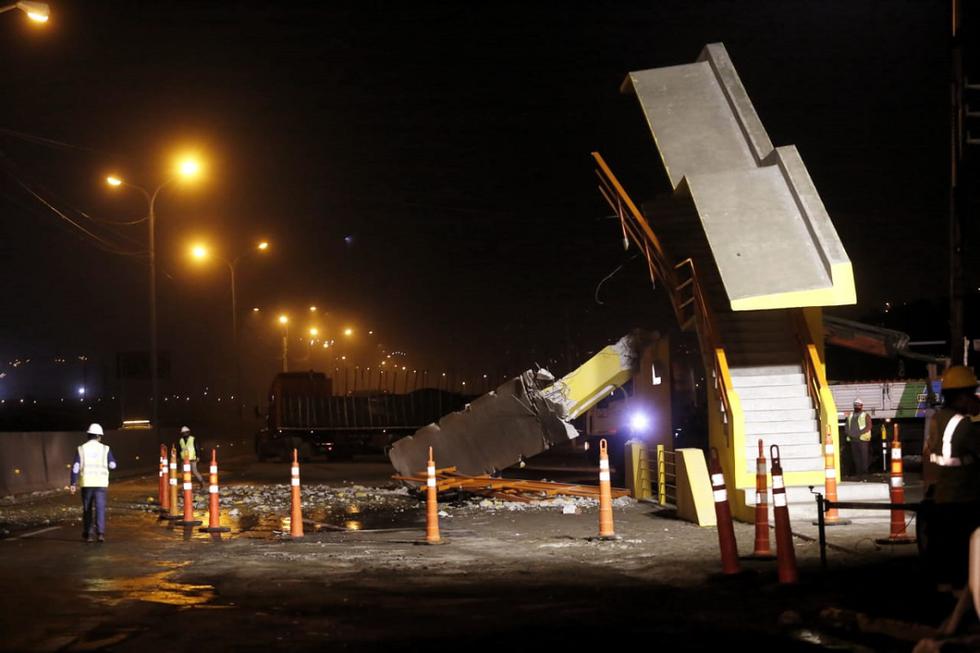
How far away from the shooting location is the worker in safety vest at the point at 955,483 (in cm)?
879

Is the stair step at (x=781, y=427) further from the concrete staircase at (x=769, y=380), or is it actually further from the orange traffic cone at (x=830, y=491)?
the orange traffic cone at (x=830, y=491)

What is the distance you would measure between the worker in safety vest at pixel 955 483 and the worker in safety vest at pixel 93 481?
11.3 meters

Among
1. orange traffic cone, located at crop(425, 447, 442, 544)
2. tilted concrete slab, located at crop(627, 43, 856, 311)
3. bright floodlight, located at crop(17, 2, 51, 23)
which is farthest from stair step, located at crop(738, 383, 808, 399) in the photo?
bright floodlight, located at crop(17, 2, 51, 23)

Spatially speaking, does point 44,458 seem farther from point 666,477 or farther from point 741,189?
point 741,189

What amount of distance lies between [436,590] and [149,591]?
8.85 feet

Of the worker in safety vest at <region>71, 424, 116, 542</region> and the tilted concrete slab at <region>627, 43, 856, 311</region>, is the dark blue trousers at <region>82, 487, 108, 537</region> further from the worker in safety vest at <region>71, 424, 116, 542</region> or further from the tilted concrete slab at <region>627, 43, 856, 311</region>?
the tilted concrete slab at <region>627, 43, 856, 311</region>

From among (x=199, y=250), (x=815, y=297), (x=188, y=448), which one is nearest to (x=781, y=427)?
(x=815, y=297)

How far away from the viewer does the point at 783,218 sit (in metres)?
21.3

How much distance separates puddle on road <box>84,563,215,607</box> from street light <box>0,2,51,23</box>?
10840 mm

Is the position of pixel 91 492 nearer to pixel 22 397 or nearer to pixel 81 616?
pixel 81 616

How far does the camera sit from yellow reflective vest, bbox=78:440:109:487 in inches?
638

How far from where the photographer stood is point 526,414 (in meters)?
23.5

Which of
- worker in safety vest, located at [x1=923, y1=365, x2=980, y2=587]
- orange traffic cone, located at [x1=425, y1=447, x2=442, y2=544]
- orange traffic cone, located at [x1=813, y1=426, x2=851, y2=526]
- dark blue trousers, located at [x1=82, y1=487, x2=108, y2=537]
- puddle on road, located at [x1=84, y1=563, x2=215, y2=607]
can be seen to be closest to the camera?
worker in safety vest, located at [x1=923, y1=365, x2=980, y2=587]

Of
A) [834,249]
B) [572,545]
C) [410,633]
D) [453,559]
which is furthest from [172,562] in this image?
[834,249]
